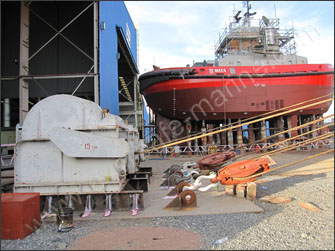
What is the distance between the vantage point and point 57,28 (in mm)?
11148

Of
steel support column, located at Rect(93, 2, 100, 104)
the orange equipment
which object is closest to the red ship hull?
steel support column, located at Rect(93, 2, 100, 104)

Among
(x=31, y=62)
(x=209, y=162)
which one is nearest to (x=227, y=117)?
(x=209, y=162)

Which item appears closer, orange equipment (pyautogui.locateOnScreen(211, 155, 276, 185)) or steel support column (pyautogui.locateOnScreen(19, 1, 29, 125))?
orange equipment (pyautogui.locateOnScreen(211, 155, 276, 185))

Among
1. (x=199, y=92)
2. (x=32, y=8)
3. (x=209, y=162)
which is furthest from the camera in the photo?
(x=199, y=92)

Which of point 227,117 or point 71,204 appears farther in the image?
point 227,117

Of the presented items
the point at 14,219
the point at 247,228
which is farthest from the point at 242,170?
the point at 14,219

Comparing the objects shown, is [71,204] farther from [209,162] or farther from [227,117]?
[227,117]

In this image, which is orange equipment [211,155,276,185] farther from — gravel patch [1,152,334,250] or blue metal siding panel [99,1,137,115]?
blue metal siding panel [99,1,137,115]

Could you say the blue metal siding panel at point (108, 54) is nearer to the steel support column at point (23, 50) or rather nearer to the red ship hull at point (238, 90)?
the steel support column at point (23, 50)

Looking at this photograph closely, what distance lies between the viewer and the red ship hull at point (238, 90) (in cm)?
1777

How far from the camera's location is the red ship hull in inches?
699

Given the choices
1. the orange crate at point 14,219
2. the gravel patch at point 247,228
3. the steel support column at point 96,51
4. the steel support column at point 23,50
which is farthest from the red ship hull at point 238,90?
the orange crate at point 14,219

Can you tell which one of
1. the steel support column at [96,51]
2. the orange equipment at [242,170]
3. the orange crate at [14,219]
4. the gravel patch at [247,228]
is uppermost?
the steel support column at [96,51]

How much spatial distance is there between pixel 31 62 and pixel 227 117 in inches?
541
